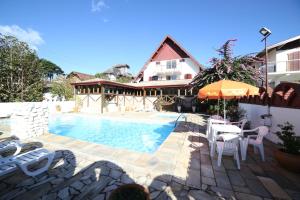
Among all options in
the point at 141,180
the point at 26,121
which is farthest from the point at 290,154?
the point at 26,121

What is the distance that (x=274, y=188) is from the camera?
282 cm

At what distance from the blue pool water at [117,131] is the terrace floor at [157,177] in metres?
3.07

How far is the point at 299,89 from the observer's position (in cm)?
471

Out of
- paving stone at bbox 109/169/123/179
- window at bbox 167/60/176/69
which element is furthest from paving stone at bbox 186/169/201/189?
window at bbox 167/60/176/69

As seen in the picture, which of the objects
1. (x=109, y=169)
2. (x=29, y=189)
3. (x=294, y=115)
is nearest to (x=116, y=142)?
(x=109, y=169)

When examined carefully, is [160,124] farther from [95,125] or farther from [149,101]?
[149,101]

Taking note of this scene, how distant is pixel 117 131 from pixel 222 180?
7743mm

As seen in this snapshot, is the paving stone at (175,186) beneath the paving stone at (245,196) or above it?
above

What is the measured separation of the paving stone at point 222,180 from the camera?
2.89 metres

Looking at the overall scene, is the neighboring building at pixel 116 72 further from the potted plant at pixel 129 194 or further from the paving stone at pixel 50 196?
the potted plant at pixel 129 194

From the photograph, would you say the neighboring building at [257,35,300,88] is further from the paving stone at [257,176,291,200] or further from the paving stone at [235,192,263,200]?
the paving stone at [235,192,263,200]

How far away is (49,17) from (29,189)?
652 inches

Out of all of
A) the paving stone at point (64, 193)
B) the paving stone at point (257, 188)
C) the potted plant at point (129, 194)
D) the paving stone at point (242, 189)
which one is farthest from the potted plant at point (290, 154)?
the paving stone at point (64, 193)

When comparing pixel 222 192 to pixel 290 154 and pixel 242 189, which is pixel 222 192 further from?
pixel 290 154
